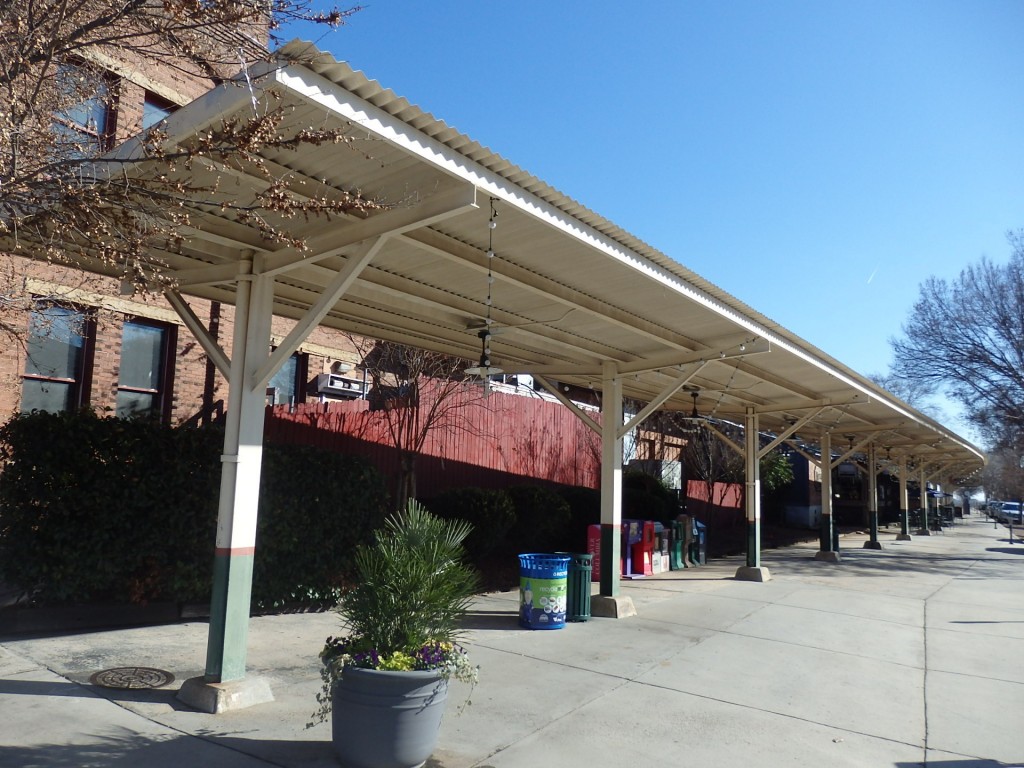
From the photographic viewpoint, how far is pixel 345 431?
496 inches

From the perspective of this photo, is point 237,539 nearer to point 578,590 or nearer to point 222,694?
point 222,694

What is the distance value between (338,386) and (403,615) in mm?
10875

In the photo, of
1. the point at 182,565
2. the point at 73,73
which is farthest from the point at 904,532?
the point at 73,73

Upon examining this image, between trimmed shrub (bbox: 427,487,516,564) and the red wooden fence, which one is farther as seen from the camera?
trimmed shrub (bbox: 427,487,516,564)

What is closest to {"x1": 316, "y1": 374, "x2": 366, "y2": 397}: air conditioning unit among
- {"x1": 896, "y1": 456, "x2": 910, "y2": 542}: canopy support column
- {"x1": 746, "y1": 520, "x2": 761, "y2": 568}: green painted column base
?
{"x1": 746, "y1": 520, "x2": 761, "y2": 568}: green painted column base

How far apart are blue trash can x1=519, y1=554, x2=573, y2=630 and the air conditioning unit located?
6.92 meters

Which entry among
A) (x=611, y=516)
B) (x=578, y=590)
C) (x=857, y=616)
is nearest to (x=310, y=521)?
(x=578, y=590)

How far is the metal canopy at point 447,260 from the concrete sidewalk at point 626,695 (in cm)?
329

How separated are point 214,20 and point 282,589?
7.11 m

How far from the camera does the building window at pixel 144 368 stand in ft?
41.1

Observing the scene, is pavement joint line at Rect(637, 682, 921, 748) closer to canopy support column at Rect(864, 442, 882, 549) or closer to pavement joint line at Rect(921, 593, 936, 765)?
pavement joint line at Rect(921, 593, 936, 765)

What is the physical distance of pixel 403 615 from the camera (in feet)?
16.6

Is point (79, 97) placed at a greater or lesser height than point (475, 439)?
greater

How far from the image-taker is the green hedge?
7.96 meters
